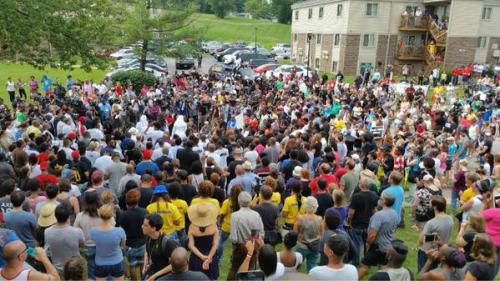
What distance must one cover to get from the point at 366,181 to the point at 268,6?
92901 millimetres

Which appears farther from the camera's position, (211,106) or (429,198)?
(211,106)

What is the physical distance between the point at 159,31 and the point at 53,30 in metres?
16.9

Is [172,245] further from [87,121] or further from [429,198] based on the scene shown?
[87,121]

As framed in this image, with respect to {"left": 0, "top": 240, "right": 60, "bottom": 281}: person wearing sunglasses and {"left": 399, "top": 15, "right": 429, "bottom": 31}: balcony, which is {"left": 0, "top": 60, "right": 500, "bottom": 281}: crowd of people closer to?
{"left": 0, "top": 240, "right": 60, "bottom": 281}: person wearing sunglasses

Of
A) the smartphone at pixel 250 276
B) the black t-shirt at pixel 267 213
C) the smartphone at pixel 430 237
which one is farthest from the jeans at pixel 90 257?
the smartphone at pixel 430 237

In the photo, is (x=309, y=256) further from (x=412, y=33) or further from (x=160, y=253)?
(x=412, y=33)

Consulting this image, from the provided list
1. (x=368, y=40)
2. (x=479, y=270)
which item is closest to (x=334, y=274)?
(x=479, y=270)

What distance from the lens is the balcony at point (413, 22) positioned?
37.0m

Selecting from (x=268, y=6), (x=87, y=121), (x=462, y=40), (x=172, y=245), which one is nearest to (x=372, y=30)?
(x=462, y=40)

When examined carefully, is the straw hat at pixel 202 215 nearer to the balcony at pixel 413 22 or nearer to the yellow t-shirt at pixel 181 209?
the yellow t-shirt at pixel 181 209

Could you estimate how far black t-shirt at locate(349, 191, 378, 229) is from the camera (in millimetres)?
6977

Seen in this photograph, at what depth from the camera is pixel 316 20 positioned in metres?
43.2

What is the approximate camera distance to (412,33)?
37.9 m

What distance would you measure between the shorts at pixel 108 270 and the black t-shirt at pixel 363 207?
3565mm
